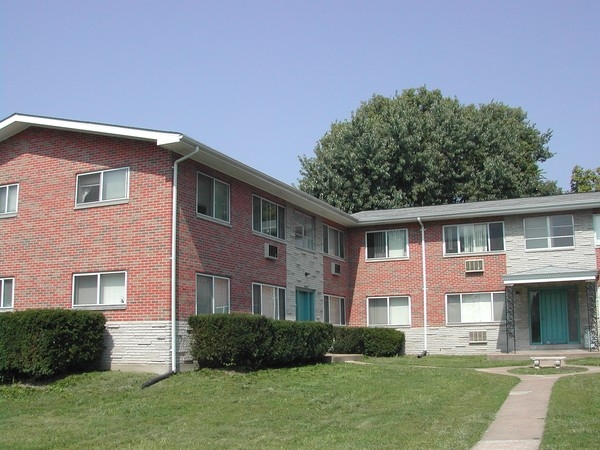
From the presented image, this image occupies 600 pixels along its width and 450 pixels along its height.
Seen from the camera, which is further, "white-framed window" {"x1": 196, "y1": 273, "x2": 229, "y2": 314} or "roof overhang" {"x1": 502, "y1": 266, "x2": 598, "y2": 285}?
"roof overhang" {"x1": 502, "y1": 266, "x2": 598, "y2": 285}

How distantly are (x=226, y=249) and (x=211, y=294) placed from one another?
1.44m

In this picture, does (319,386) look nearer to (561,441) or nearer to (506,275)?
(561,441)

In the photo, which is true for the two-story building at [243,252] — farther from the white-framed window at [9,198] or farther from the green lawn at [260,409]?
the green lawn at [260,409]

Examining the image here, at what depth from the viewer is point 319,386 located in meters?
15.0

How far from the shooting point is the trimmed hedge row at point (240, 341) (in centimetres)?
1653

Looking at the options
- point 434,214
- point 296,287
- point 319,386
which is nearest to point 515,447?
→ point 319,386

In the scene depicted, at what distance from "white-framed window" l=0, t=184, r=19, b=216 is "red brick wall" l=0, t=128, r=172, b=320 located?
0.58ft

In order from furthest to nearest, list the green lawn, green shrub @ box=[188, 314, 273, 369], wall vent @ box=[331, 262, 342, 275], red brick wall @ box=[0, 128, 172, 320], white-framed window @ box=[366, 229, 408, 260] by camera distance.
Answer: white-framed window @ box=[366, 229, 408, 260], wall vent @ box=[331, 262, 342, 275], red brick wall @ box=[0, 128, 172, 320], green shrub @ box=[188, 314, 273, 369], the green lawn

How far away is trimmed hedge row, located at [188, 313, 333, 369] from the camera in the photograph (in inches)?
651

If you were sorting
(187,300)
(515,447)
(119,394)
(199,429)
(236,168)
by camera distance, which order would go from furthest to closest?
1. (236,168)
2. (187,300)
3. (119,394)
4. (199,429)
5. (515,447)

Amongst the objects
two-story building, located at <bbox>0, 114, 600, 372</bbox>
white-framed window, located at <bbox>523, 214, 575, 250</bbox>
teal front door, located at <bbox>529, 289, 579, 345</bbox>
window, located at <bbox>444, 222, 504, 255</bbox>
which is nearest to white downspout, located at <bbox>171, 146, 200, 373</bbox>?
two-story building, located at <bbox>0, 114, 600, 372</bbox>

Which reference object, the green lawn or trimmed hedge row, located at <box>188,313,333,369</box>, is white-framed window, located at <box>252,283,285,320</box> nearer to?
trimmed hedge row, located at <box>188,313,333,369</box>

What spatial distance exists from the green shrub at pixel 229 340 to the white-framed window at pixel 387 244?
12.3 metres

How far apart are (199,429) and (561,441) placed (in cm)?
507
